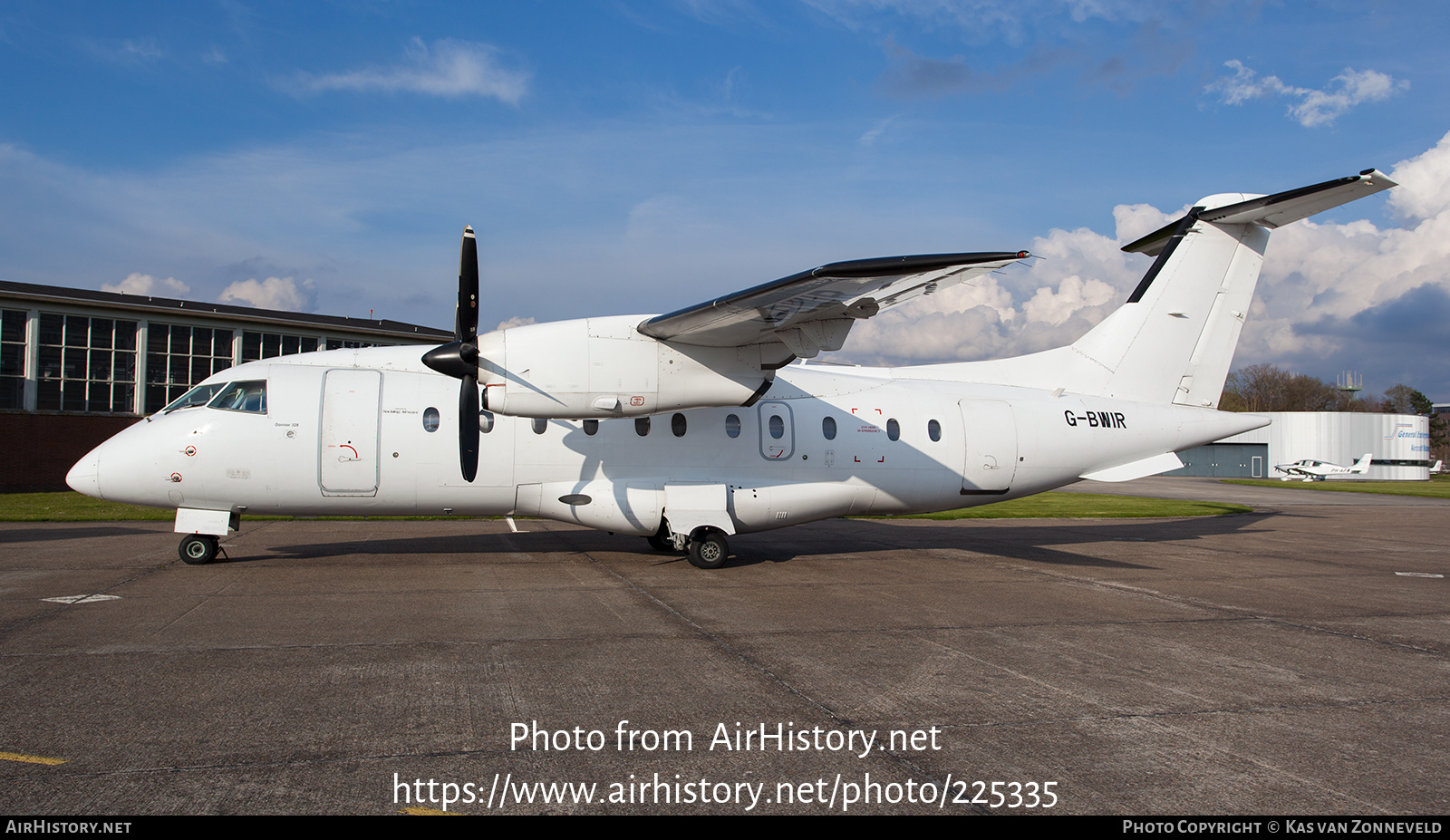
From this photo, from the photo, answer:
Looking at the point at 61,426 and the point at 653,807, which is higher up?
the point at 61,426

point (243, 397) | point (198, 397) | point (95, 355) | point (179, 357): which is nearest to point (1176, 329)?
point (243, 397)

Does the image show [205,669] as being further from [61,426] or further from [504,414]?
[61,426]

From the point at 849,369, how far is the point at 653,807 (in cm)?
1124

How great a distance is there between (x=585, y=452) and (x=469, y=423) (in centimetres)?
194

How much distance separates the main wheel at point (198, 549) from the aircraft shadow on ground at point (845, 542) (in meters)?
0.51

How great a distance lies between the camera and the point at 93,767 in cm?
434

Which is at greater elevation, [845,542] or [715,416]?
[715,416]

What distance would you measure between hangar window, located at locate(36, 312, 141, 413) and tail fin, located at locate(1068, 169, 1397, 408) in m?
32.3

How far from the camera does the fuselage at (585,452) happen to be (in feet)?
37.7

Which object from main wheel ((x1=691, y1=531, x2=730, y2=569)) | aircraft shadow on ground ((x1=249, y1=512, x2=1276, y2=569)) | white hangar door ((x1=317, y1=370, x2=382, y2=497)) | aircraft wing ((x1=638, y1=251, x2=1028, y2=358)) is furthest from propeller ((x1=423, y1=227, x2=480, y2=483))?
main wheel ((x1=691, y1=531, x2=730, y2=569))

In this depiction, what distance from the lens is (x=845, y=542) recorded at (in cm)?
1680

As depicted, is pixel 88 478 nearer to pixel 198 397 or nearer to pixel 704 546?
pixel 198 397

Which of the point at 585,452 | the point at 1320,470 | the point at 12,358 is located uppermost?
the point at 12,358
